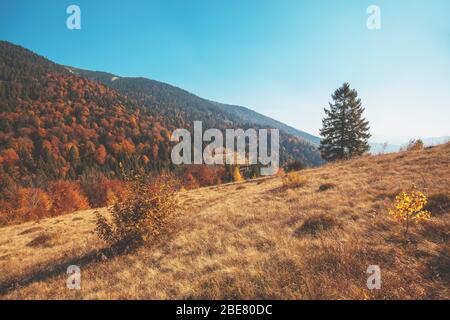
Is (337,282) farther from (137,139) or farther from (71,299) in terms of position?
(137,139)

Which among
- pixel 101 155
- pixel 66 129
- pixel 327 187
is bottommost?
pixel 327 187

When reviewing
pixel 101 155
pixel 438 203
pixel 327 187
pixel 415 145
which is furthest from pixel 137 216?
pixel 101 155

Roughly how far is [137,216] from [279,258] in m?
6.07

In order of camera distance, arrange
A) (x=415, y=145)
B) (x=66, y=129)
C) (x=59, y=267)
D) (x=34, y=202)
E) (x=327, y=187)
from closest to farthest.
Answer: (x=59, y=267) → (x=327, y=187) → (x=415, y=145) → (x=34, y=202) → (x=66, y=129)

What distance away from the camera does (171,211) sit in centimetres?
1027

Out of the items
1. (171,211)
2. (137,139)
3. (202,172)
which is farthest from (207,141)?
(171,211)

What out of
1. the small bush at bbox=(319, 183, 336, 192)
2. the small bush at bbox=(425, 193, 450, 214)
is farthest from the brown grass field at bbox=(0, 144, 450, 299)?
the small bush at bbox=(319, 183, 336, 192)

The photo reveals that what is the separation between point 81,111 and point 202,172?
105096 mm

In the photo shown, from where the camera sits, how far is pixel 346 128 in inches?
1256

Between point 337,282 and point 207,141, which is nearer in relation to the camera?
point 337,282

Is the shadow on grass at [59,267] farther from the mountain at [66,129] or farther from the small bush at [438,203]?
the mountain at [66,129]

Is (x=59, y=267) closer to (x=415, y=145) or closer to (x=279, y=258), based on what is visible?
(x=279, y=258)

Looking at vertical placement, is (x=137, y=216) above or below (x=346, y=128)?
below

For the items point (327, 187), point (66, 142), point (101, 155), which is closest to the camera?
point (327, 187)
